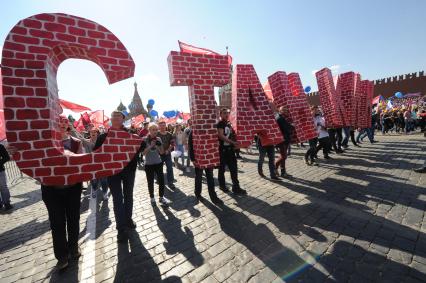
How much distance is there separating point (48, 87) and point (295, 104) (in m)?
5.75

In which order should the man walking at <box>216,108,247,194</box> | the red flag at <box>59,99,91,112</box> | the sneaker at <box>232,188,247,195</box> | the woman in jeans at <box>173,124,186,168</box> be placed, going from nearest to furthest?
the man walking at <box>216,108,247,194</box> → the sneaker at <box>232,188,247,195</box> → the red flag at <box>59,99,91,112</box> → the woman in jeans at <box>173,124,186,168</box>

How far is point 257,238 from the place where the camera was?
11.8 feet

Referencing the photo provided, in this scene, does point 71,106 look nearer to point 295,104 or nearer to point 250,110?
point 250,110

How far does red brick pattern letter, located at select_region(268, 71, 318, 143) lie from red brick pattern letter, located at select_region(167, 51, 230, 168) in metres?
1.99

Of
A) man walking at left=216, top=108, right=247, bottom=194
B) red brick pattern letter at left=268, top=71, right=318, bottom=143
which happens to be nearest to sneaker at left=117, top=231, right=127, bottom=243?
man walking at left=216, top=108, right=247, bottom=194

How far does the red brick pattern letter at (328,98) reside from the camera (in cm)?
836

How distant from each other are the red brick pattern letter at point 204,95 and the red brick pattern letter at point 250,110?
0.55 metres

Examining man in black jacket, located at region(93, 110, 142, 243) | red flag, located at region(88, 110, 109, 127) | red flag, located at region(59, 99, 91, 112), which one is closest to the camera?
man in black jacket, located at region(93, 110, 142, 243)

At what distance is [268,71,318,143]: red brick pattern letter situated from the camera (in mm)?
6438

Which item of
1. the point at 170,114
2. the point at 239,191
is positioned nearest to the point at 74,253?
the point at 239,191

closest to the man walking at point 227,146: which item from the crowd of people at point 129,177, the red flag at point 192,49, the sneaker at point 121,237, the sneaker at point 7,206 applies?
the crowd of people at point 129,177

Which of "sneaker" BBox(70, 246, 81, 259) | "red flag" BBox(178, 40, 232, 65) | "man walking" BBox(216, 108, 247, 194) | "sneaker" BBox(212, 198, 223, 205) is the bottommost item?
"sneaker" BBox(70, 246, 81, 259)

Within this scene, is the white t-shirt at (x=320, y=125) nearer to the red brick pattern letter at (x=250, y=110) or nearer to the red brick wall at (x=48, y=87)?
the red brick pattern letter at (x=250, y=110)

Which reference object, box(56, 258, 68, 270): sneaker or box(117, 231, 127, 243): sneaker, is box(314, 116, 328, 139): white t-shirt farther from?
box(56, 258, 68, 270): sneaker
